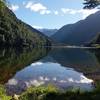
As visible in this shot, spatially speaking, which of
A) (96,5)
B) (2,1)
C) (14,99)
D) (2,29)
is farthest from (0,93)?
(2,29)

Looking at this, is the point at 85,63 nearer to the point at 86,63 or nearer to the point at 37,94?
the point at 86,63

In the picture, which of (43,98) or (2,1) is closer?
(2,1)

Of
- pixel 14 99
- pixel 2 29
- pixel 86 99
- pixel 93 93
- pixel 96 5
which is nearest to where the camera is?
pixel 86 99

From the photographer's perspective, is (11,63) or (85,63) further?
(85,63)

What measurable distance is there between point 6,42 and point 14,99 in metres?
182

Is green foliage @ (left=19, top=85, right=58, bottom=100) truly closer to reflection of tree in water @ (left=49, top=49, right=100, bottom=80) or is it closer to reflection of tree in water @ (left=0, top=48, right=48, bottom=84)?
→ reflection of tree in water @ (left=0, top=48, right=48, bottom=84)

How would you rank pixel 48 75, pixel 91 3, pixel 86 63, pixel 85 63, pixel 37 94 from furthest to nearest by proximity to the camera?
pixel 85 63
pixel 86 63
pixel 48 75
pixel 91 3
pixel 37 94

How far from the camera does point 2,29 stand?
19250 cm

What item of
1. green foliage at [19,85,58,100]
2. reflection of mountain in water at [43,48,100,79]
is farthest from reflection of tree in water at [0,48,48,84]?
green foliage at [19,85,58,100]

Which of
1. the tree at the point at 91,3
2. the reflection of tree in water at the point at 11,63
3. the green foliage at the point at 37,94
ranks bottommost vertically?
the reflection of tree in water at the point at 11,63

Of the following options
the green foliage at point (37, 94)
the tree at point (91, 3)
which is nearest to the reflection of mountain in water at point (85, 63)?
the tree at point (91, 3)

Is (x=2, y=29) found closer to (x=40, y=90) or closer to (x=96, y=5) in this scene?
(x=96, y=5)

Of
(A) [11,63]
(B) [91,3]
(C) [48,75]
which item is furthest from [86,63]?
(B) [91,3]

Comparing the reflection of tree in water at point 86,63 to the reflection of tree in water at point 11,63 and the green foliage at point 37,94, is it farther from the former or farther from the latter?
the green foliage at point 37,94
